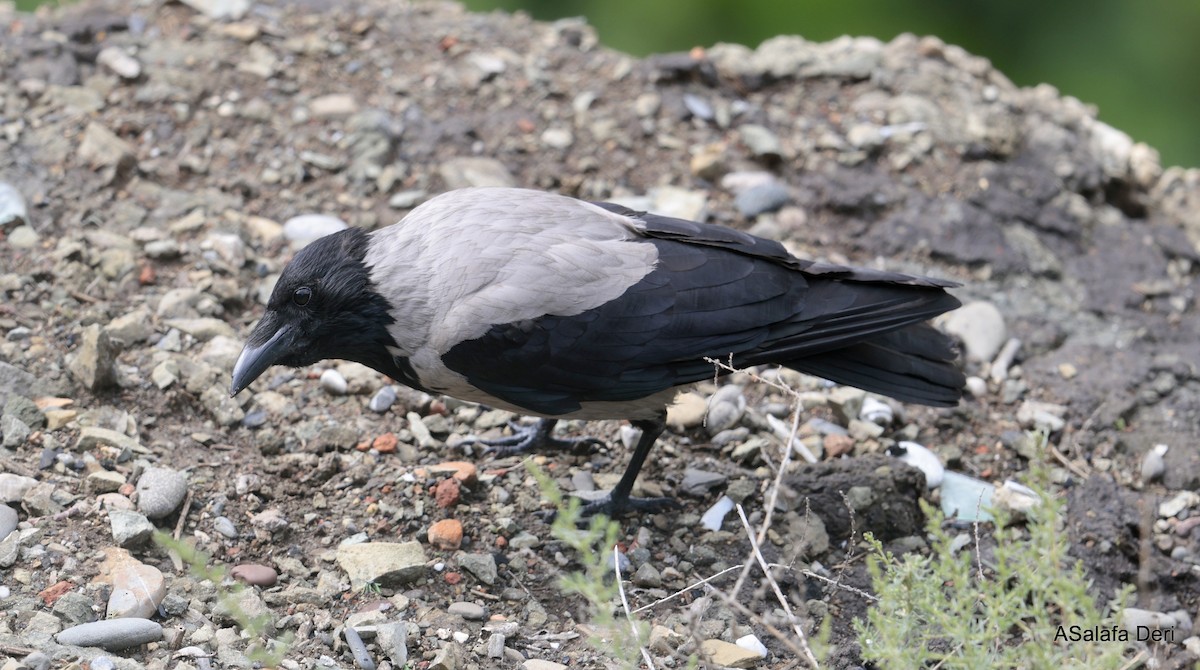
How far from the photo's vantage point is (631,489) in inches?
180

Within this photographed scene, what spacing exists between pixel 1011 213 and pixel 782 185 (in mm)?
1203

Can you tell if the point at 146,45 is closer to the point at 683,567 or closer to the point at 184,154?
the point at 184,154

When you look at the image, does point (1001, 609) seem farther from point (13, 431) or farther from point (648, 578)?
point (13, 431)

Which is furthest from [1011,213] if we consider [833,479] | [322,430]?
[322,430]

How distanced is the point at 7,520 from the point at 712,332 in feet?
7.89

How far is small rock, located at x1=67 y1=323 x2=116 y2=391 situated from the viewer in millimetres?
4402

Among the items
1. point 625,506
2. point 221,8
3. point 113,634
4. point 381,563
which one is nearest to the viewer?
point 113,634

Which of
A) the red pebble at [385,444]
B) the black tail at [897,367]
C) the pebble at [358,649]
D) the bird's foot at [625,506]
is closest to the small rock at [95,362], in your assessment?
the red pebble at [385,444]

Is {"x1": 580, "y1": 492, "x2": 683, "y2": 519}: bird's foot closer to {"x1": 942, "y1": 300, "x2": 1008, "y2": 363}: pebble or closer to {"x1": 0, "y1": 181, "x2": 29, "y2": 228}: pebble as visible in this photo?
{"x1": 942, "y1": 300, "x2": 1008, "y2": 363}: pebble

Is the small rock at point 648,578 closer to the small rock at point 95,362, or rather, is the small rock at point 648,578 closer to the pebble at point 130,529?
the pebble at point 130,529

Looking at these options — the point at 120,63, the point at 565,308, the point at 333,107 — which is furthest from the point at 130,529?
the point at 120,63

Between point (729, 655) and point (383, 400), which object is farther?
point (383, 400)

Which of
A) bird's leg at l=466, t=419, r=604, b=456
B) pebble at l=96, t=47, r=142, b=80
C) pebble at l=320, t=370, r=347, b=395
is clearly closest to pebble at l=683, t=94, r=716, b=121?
bird's leg at l=466, t=419, r=604, b=456

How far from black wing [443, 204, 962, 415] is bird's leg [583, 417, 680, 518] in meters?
0.36
